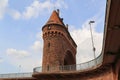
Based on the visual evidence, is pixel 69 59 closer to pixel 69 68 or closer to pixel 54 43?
pixel 54 43

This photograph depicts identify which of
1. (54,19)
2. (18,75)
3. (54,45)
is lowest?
(18,75)

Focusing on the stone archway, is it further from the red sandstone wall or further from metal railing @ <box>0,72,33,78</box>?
metal railing @ <box>0,72,33,78</box>

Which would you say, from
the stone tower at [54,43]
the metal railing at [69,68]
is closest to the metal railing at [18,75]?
the metal railing at [69,68]

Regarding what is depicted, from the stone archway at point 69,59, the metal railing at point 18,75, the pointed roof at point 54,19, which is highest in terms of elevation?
the pointed roof at point 54,19

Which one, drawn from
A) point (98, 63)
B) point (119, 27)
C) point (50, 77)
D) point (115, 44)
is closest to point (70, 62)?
point (50, 77)

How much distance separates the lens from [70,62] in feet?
133

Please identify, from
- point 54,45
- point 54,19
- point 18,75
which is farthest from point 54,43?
point 18,75

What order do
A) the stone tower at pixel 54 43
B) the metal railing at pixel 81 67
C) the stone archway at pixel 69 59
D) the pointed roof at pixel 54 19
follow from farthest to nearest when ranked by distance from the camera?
the stone archway at pixel 69 59, the pointed roof at pixel 54 19, the stone tower at pixel 54 43, the metal railing at pixel 81 67

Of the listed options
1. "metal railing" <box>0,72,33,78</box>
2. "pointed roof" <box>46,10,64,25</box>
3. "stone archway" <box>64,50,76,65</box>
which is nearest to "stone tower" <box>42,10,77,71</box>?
"pointed roof" <box>46,10,64,25</box>

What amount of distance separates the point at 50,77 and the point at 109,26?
17.2 m

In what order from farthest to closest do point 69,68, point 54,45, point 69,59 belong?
point 69,59 → point 54,45 → point 69,68

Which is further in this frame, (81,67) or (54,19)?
(54,19)

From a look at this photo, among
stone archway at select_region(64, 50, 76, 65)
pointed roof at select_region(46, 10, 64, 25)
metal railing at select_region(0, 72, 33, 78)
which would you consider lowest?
metal railing at select_region(0, 72, 33, 78)

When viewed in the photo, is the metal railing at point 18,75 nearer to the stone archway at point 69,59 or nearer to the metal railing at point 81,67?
the metal railing at point 81,67
